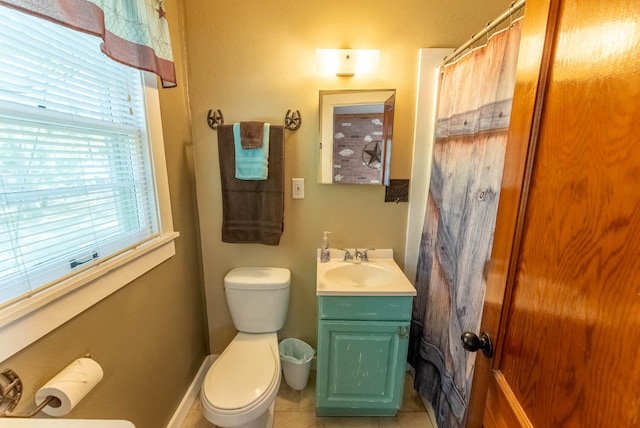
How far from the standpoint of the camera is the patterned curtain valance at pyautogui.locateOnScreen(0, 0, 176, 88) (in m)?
0.68

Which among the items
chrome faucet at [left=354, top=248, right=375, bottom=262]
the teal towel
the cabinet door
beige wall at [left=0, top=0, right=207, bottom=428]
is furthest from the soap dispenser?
beige wall at [left=0, top=0, right=207, bottom=428]

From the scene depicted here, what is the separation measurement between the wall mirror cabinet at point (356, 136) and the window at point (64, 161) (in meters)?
0.89

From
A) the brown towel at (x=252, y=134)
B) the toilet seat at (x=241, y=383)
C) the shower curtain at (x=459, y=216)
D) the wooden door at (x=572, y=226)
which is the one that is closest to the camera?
the wooden door at (x=572, y=226)

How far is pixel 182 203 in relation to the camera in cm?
152

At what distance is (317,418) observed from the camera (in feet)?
4.99

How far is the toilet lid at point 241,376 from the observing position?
115 centimetres

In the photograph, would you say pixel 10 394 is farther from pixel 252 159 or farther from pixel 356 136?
pixel 356 136

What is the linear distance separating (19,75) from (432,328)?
1886mm

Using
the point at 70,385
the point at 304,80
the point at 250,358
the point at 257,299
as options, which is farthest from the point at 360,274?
the point at 70,385

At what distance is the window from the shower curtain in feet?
4.59

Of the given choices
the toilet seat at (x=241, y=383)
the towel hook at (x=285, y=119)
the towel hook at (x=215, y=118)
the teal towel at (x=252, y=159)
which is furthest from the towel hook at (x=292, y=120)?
the toilet seat at (x=241, y=383)

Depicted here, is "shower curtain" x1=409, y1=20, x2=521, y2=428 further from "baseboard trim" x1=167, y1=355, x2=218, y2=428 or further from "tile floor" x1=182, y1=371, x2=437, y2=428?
"baseboard trim" x1=167, y1=355, x2=218, y2=428

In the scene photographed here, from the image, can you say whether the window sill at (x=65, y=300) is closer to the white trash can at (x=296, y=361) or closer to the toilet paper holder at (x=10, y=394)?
the toilet paper holder at (x=10, y=394)

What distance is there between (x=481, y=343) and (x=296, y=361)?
124cm
